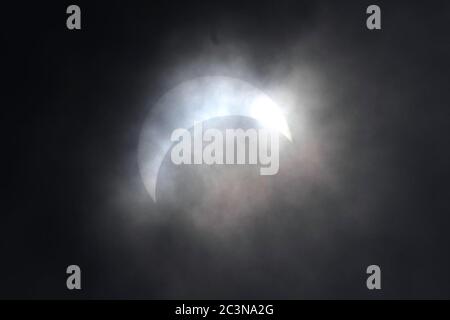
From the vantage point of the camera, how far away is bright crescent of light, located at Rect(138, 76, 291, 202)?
165 inches

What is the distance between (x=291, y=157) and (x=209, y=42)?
1.57 m

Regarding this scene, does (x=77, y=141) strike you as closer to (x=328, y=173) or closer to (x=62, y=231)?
(x=62, y=231)

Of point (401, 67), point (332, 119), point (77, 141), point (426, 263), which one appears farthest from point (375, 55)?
point (77, 141)

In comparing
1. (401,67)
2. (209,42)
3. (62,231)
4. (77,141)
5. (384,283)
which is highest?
(209,42)

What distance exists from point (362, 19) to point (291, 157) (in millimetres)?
1727

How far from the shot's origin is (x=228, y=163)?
166 inches

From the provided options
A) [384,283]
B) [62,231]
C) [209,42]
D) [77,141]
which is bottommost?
[384,283]

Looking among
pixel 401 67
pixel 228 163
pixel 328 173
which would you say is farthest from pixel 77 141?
pixel 401 67

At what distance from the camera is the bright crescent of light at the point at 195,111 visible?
4199 mm

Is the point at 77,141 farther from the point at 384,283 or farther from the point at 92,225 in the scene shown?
the point at 384,283

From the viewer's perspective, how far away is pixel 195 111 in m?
4.25

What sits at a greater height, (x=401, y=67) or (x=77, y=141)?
(x=401, y=67)

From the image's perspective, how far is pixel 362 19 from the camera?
4195 millimetres

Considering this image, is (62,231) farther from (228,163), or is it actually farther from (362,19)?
(362,19)
